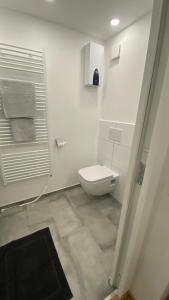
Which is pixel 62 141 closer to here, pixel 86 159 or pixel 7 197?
pixel 86 159

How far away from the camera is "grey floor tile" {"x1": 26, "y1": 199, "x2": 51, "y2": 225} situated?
1.68 m

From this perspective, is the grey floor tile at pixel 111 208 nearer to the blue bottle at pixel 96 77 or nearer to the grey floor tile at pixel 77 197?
the grey floor tile at pixel 77 197

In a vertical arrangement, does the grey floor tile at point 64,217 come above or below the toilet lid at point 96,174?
below

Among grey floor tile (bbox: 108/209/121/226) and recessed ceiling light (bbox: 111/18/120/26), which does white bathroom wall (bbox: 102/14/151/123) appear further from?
grey floor tile (bbox: 108/209/121/226)

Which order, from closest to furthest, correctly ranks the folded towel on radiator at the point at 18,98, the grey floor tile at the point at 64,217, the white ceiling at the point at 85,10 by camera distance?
the white ceiling at the point at 85,10 → the folded towel on radiator at the point at 18,98 → the grey floor tile at the point at 64,217

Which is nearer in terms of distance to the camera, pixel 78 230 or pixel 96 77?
pixel 78 230

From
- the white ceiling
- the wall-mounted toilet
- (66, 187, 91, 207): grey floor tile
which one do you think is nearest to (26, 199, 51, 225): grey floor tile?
(66, 187, 91, 207): grey floor tile

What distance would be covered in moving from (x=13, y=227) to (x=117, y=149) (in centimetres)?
163

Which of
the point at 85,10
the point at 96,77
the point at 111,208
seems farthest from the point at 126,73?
the point at 111,208

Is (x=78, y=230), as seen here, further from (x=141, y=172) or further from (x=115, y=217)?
(x=141, y=172)

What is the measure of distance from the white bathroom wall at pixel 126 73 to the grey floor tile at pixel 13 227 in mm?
1817

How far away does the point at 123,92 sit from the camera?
1.76 m

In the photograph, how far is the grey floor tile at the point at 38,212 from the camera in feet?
5.53

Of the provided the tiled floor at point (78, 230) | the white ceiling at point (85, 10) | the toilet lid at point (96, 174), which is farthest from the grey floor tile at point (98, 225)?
Result: the white ceiling at point (85, 10)
